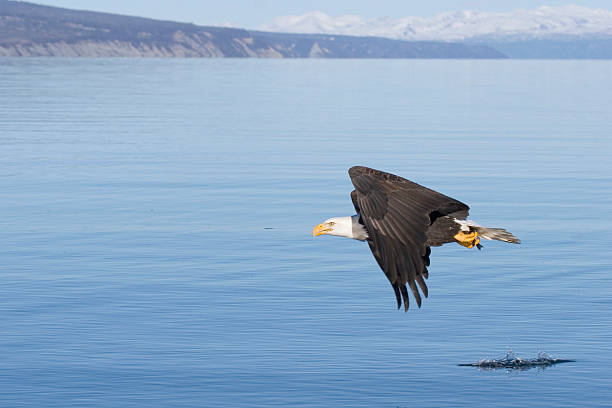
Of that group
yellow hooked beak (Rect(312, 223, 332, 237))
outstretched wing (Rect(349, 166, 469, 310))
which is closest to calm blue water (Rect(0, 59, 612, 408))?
yellow hooked beak (Rect(312, 223, 332, 237))

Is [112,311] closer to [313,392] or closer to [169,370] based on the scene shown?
[169,370]

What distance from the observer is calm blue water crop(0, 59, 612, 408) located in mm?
12086

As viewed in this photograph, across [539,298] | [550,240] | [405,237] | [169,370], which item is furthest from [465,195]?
[405,237]

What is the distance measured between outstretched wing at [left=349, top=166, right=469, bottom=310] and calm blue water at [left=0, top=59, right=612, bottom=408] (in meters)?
2.21

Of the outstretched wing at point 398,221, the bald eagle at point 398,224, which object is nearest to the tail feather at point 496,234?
the bald eagle at point 398,224

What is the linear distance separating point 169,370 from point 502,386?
11.8ft

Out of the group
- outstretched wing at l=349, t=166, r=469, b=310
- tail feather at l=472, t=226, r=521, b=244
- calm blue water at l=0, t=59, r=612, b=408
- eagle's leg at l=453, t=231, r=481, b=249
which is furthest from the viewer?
calm blue water at l=0, t=59, r=612, b=408

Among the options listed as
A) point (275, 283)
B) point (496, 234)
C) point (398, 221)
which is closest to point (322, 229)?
point (398, 221)

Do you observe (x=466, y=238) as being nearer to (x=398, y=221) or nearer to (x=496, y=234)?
(x=496, y=234)

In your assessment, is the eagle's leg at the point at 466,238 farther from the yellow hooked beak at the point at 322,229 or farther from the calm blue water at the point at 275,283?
the calm blue water at the point at 275,283

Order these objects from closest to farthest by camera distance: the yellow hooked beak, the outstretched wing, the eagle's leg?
the outstretched wing
the yellow hooked beak
the eagle's leg

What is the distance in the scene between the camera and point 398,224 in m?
10.0

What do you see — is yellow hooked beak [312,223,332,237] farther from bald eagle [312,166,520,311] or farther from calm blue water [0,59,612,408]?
calm blue water [0,59,612,408]

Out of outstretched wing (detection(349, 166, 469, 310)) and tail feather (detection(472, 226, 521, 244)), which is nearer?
outstretched wing (detection(349, 166, 469, 310))
